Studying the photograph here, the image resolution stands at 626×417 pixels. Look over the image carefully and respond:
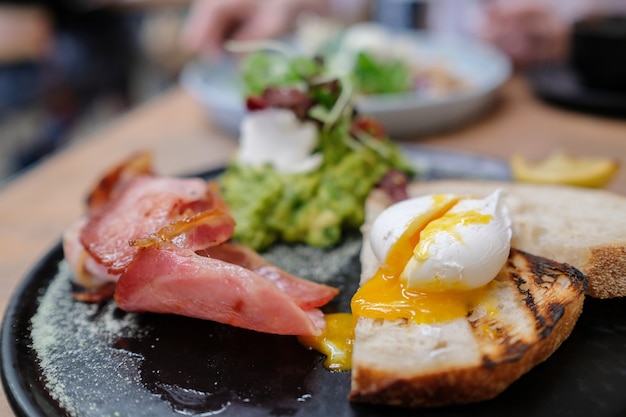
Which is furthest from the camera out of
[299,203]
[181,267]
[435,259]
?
[299,203]

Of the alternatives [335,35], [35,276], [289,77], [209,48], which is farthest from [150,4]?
[35,276]

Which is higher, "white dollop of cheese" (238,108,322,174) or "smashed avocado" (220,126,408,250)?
"white dollop of cheese" (238,108,322,174)

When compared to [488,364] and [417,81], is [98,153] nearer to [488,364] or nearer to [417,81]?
[417,81]

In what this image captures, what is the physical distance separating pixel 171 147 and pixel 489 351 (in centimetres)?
267

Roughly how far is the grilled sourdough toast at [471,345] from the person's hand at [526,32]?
3.39 m

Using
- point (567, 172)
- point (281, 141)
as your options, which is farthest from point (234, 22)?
point (567, 172)

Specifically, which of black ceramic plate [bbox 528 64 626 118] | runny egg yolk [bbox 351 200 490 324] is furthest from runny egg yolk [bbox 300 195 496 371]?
black ceramic plate [bbox 528 64 626 118]

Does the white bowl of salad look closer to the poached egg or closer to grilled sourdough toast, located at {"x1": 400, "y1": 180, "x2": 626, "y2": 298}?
grilled sourdough toast, located at {"x1": 400, "y1": 180, "x2": 626, "y2": 298}

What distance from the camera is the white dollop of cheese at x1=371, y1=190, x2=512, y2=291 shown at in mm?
1425

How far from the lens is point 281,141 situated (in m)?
2.32

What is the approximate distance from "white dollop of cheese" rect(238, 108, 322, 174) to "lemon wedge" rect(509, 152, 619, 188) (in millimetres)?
862

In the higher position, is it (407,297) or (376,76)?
(407,297)

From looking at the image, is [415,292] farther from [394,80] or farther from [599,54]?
[599,54]

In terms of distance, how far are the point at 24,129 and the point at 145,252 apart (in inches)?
207
